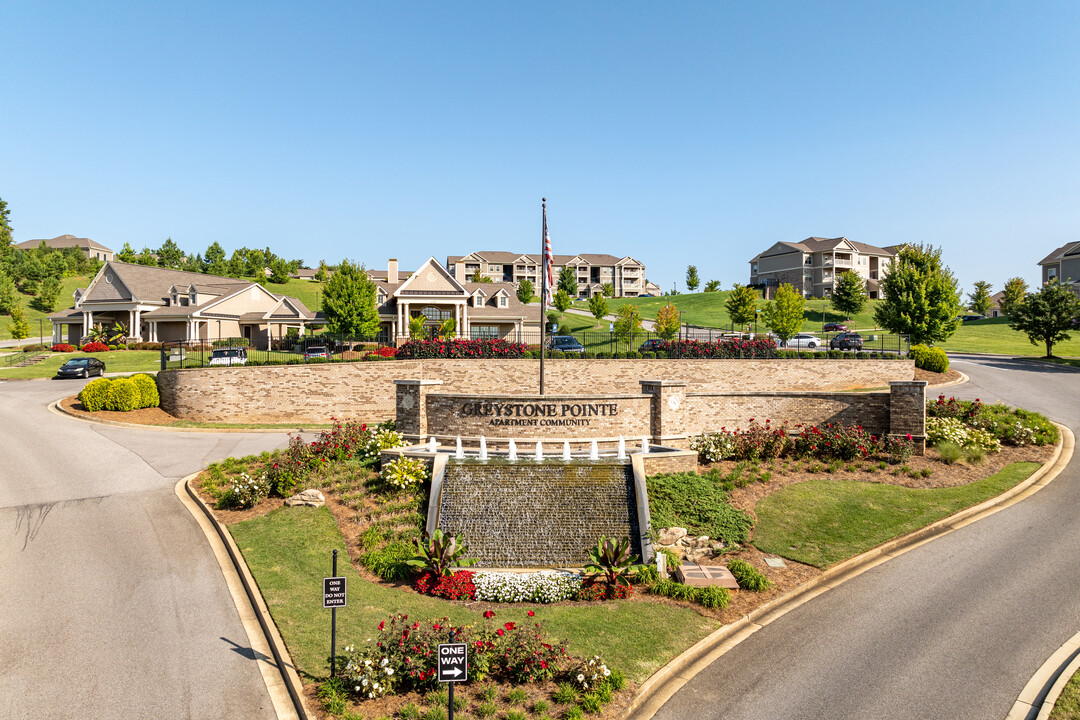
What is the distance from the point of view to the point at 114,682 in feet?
29.3

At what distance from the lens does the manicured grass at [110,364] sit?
127ft

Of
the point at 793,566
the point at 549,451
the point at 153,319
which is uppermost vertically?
the point at 153,319

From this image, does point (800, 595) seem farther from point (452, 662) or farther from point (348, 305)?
point (348, 305)

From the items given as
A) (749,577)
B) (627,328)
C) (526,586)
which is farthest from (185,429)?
(627,328)

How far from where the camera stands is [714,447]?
19.9 metres

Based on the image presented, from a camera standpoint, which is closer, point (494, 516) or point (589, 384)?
point (494, 516)

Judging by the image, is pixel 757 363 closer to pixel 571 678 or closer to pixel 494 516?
pixel 494 516

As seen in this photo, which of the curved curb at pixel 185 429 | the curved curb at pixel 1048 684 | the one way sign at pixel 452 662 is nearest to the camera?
the one way sign at pixel 452 662

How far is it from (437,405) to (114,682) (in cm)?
1192

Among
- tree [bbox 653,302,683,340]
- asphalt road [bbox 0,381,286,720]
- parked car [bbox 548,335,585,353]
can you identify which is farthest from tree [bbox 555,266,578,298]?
asphalt road [bbox 0,381,286,720]

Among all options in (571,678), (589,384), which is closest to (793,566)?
(571,678)

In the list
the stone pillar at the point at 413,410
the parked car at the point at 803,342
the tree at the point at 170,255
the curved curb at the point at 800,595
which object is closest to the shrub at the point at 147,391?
the stone pillar at the point at 413,410

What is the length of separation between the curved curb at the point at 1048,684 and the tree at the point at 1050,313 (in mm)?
39740

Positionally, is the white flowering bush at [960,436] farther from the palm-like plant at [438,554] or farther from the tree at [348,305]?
the tree at [348,305]
